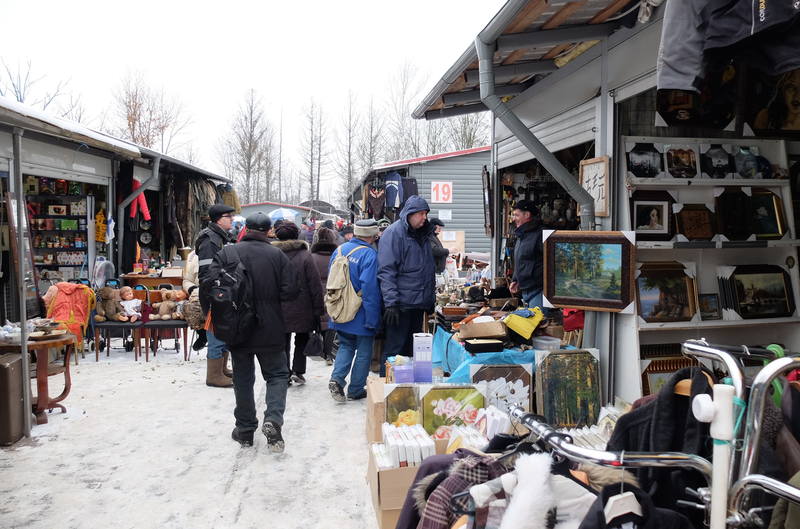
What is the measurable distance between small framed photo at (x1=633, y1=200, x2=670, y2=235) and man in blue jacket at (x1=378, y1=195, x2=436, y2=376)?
2041mm

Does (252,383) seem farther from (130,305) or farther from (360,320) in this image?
(130,305)

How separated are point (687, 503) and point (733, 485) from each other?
7.5 inches

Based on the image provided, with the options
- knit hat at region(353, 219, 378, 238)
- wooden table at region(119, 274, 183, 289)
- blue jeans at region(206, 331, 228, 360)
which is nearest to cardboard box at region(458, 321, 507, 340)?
knit hat at region(353, 219, 378, 238)

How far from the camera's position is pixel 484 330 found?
15.5 ft

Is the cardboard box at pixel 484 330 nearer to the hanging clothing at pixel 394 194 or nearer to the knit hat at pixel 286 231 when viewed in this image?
the knit hat at pixel 286 231

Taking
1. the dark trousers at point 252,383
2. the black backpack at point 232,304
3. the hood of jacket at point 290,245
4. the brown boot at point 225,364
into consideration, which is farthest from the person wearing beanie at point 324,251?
the black backpack at point 232,304

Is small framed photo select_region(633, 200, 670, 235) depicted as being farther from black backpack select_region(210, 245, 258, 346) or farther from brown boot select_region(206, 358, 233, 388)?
brown boot select_region(206, 358, 233, 388)

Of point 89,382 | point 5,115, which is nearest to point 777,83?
point 5,115

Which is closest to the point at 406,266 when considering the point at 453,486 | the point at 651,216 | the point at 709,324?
the point at 651,216

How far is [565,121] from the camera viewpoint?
5375mm

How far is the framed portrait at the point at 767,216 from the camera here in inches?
180

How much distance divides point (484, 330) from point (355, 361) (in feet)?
6.54

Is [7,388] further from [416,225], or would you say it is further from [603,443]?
[603,443]

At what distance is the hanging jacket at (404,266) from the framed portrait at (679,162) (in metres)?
2.28
